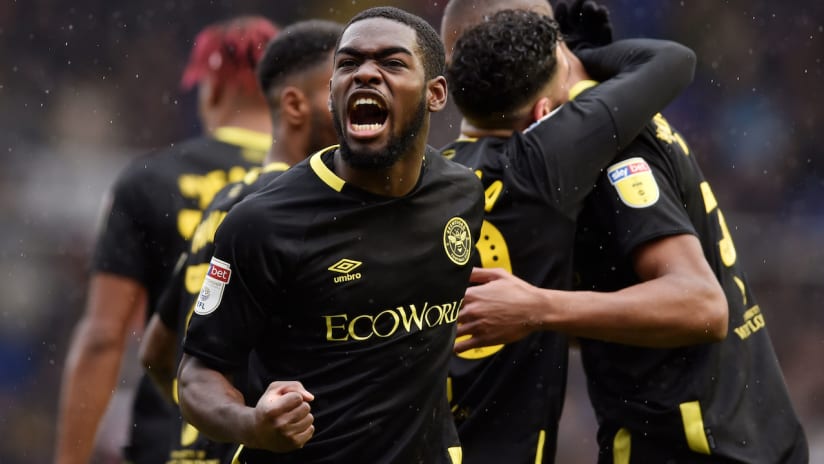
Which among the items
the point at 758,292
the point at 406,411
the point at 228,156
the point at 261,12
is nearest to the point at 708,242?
the point at 406,411

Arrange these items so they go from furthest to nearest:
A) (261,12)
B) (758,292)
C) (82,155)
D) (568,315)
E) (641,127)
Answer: (261,12), (82,155), (758,292), (641,127), (568,315)

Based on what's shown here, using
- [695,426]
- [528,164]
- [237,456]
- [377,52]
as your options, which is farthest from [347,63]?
[695,426]

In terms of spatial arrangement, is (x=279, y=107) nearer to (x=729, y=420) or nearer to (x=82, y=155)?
(x=729, y=420)

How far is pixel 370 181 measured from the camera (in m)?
3.19

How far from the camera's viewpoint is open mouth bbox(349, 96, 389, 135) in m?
3.11

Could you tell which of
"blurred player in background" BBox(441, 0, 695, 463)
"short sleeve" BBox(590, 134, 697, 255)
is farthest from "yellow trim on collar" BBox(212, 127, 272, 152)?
"short sleeve" BBox(590, 134, 697, 255)

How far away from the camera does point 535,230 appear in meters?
3.87

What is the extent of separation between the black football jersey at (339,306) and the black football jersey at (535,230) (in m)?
0.60

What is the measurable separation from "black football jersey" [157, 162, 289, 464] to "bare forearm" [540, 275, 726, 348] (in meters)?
1.08

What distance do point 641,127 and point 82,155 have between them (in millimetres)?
8599

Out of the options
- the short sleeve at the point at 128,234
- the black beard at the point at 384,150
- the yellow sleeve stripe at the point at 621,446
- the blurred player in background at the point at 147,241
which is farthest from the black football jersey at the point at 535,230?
the short sleeve at the point at 128,234

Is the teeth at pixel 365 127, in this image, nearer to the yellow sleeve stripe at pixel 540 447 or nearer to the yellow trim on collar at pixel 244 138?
the yellow sleeve stripe at pixel 540 447

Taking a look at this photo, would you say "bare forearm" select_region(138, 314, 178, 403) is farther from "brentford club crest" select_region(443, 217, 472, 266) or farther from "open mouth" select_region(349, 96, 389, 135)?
"open mouth" select_region(349, 96, 389, 135)

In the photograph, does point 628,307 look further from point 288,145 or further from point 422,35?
point 288,145
